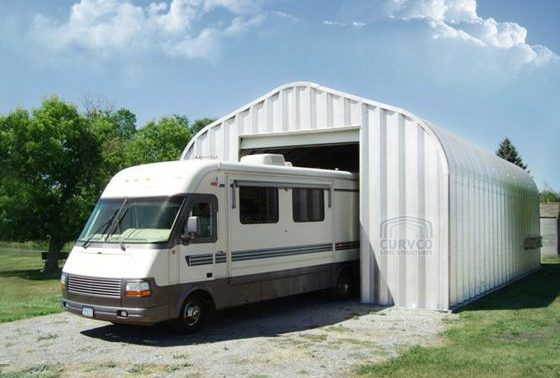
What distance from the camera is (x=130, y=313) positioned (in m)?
9.86

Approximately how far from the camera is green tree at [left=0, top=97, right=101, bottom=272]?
79.3ft

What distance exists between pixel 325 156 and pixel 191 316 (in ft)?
29.9

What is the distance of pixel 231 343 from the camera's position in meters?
10.0

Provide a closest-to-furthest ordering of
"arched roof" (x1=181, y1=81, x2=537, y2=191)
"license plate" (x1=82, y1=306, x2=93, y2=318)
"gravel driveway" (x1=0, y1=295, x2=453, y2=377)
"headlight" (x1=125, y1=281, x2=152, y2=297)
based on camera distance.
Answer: "gravel driveway" (x1=0, y1=295, x2=453, y2=377) < "headlight" (x1=125, y1=281, x2=152, y2=297) < "license plate" (x1=82, y1=306, x2=93, y2=318) < "arched roof" (x1=181, y1=81, x2=537, y2=191)

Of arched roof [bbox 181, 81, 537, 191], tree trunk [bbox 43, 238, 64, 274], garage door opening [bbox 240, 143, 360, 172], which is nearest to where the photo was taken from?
arched roof [bbox 181, 81, 537, 191]

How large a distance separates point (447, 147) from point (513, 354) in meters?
5.53

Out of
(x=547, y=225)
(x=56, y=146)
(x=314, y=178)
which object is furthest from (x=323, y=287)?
(x=547, y=225)

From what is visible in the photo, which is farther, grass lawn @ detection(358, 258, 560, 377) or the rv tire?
the rv tire

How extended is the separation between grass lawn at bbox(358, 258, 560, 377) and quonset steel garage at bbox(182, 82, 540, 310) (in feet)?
3.39

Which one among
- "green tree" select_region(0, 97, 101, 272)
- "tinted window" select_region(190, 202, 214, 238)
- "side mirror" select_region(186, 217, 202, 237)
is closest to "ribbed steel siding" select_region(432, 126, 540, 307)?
"tinted window" select_region(190, 202, 214, 238)

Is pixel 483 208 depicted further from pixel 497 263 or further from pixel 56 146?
pixel 56 146

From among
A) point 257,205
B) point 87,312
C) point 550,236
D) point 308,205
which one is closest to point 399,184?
point 308,205

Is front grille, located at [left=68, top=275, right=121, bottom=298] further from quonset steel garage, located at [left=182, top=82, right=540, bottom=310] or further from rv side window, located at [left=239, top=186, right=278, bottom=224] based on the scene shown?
quonset steel garage, located at [left=182, top=82, right=540, bottom=310]

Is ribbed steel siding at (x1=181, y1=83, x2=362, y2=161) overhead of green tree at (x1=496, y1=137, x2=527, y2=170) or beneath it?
beneath
